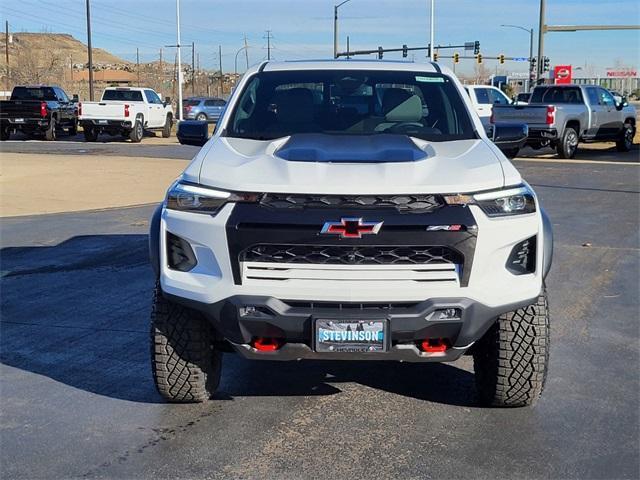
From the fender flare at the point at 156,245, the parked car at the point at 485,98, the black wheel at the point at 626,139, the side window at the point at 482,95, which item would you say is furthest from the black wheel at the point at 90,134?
the fender flare at the point at 156,245

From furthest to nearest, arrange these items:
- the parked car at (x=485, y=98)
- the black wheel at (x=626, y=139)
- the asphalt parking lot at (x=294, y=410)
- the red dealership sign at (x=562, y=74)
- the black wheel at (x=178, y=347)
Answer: the red dealership sign at (x=562, y=74)
the parked car at (x=485, y=98)
the black wheel at (x=626, y=139)
the black wheel at (x=178, y=347)
the asphalt parking lot at (x=294, y=410)

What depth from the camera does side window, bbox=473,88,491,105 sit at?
93.8 feet

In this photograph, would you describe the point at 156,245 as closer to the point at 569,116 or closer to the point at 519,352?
the point at 519,352

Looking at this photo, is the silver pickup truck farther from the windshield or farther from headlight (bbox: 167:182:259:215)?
headlight (bbox: 167:182:259:215)

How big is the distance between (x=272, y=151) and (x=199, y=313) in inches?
38.4

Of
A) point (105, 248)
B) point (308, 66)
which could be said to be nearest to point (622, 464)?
point (308, 66)

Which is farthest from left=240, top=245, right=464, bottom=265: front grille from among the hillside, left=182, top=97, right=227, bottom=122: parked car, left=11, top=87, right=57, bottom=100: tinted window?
the hillside

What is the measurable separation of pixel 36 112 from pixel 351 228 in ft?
92.6

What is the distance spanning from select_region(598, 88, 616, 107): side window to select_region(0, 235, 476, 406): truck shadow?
712 inches

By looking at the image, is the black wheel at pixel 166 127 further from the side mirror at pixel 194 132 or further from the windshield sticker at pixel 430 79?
the windshield sticker at pixel 430 79

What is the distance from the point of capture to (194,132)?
6.00 meters

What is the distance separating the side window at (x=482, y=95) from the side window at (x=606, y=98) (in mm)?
5757

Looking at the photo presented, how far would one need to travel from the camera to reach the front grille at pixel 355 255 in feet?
12.6

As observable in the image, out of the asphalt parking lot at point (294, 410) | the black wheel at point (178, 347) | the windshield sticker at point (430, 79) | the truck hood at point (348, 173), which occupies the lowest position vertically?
the asphalt parking lot at point (294, 410)
